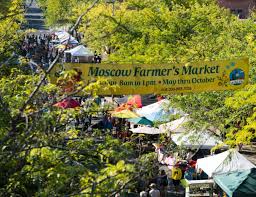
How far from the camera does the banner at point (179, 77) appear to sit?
14.6 meters

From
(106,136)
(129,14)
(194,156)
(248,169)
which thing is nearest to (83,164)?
(106,136)

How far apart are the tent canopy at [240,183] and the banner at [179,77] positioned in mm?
2572

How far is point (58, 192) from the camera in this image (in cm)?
529

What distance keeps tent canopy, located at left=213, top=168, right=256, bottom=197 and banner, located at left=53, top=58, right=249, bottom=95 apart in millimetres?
2572

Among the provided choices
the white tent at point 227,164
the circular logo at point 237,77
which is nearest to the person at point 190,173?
the white tent at point 227,164

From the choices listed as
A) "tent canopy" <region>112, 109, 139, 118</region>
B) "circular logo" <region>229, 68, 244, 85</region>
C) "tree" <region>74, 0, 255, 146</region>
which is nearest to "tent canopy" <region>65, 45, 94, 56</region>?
"tree" <region>74, 0, 255, 146</region>

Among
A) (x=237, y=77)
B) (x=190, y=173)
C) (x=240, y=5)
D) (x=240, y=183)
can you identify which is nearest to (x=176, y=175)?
(x=190, y=173)

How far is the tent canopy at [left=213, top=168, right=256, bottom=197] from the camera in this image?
1312cm

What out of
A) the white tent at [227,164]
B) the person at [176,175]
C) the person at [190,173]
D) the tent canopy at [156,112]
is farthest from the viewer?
the tent canopy at [156,112]

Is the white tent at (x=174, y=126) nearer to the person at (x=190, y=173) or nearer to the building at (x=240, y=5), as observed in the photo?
the person at (x=190, y=173)

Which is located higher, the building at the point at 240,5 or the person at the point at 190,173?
the building at the point at 240,5

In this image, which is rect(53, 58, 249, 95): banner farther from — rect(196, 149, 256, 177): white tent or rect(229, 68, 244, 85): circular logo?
rect(196, 149, 256, 177): white tent

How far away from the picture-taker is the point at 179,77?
15.0 meters

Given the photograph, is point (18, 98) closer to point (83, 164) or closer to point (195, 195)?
point (83, 164)
